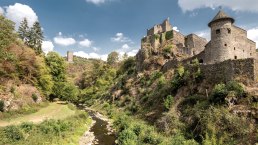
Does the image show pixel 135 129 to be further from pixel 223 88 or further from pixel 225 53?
pixel 225 53

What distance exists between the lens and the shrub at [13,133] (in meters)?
20.1

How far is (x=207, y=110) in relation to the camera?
2000 centimetres

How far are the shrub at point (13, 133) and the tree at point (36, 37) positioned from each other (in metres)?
44.5

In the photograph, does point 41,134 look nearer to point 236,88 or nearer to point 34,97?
point 34,97

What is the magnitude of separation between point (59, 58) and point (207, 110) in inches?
1716

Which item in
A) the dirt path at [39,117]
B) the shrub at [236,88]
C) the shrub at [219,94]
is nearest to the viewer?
the shrub at [236,88]

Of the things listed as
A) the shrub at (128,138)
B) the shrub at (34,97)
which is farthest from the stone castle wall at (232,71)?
the shrub at (34,97)

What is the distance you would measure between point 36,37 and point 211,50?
5080 cm

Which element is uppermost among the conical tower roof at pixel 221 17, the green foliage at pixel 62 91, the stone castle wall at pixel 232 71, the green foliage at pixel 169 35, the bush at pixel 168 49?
the green foliage at pixel 169 35

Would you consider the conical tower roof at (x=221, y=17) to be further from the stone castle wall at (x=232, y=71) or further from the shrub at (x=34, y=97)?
the shrub at (x=34, y=97)

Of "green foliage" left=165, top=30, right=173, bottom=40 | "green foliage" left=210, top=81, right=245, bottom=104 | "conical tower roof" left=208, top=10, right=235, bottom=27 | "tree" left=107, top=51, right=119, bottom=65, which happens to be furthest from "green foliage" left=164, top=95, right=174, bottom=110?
"tree" left=107, top=51, right=119, bottom=65

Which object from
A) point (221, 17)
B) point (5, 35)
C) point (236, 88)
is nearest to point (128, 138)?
point (236, 88)

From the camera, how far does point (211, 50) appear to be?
29.6m

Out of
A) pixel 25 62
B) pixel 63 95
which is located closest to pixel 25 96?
pixel 25 62
